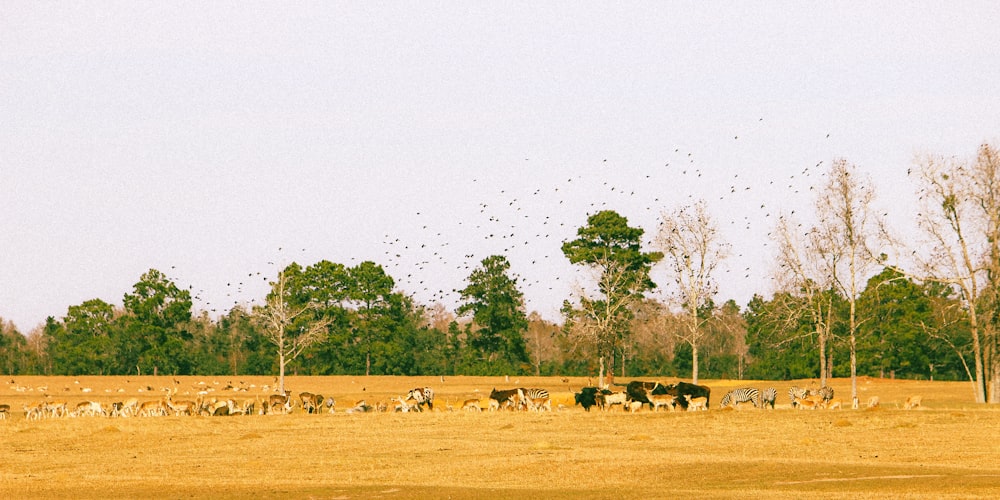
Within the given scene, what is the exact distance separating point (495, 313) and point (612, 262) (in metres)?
22.9

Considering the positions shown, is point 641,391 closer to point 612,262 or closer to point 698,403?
point 698,403

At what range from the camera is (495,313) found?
111000 mm

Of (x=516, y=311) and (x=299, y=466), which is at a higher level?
(x=516, y=311)

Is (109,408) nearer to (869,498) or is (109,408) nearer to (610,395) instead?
(610,395)

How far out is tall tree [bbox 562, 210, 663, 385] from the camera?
88562 millimetres

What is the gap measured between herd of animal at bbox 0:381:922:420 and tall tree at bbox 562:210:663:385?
3162 centimetres

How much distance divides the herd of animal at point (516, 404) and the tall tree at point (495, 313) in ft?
178

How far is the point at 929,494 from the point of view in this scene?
21016 mm

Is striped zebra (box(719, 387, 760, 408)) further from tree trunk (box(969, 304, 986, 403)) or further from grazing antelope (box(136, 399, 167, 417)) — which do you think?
grazing antelope (box(136, 399, 167, 417))

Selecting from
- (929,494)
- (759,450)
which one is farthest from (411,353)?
(929,494)

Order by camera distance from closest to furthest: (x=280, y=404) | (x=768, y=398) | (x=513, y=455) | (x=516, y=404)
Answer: (x=513, y=455), (x=768, y=398), (x=280, y=404), (x=516, y=404)

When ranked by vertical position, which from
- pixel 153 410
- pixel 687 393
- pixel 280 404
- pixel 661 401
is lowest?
pixel 153 410

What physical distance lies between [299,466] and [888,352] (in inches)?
2946

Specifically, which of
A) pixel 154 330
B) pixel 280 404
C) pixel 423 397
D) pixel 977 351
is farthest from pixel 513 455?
pixel 154 330
